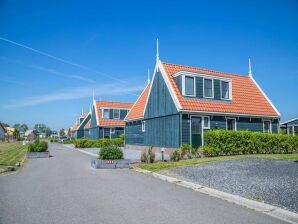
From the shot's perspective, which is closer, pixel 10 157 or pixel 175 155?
pixel 175 155

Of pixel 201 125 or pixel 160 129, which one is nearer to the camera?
pixel 201 125

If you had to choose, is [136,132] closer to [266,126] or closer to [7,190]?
[266,126]

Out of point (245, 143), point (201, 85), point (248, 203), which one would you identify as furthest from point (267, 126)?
point (248, 203)

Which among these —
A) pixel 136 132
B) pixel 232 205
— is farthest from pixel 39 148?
pixel 232 205

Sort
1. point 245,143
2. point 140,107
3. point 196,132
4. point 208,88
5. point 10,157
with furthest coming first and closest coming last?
1. point 140,107
2. point 208,88
3. point 196,132
4. point 10,157
5. point 245,143

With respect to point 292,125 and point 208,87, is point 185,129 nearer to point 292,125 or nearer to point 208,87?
point 208,87

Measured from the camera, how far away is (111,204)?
6.95 m

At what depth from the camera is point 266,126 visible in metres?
25.9

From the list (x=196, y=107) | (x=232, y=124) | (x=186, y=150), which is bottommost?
(x=186, y=150)

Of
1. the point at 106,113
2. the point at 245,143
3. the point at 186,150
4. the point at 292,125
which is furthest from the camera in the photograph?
the point at 106,113

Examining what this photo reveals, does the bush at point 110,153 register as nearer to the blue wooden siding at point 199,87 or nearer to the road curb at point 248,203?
the road curb at point 248,203

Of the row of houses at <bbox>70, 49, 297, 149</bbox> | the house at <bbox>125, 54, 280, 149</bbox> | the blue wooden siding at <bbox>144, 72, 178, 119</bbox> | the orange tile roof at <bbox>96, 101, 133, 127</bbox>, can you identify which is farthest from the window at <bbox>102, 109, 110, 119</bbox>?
the blue wooden siding at <bbox>144, 72, 178, 119</bbox>

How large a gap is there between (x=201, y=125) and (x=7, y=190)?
633 inches

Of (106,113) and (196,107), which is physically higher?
(106,113)
